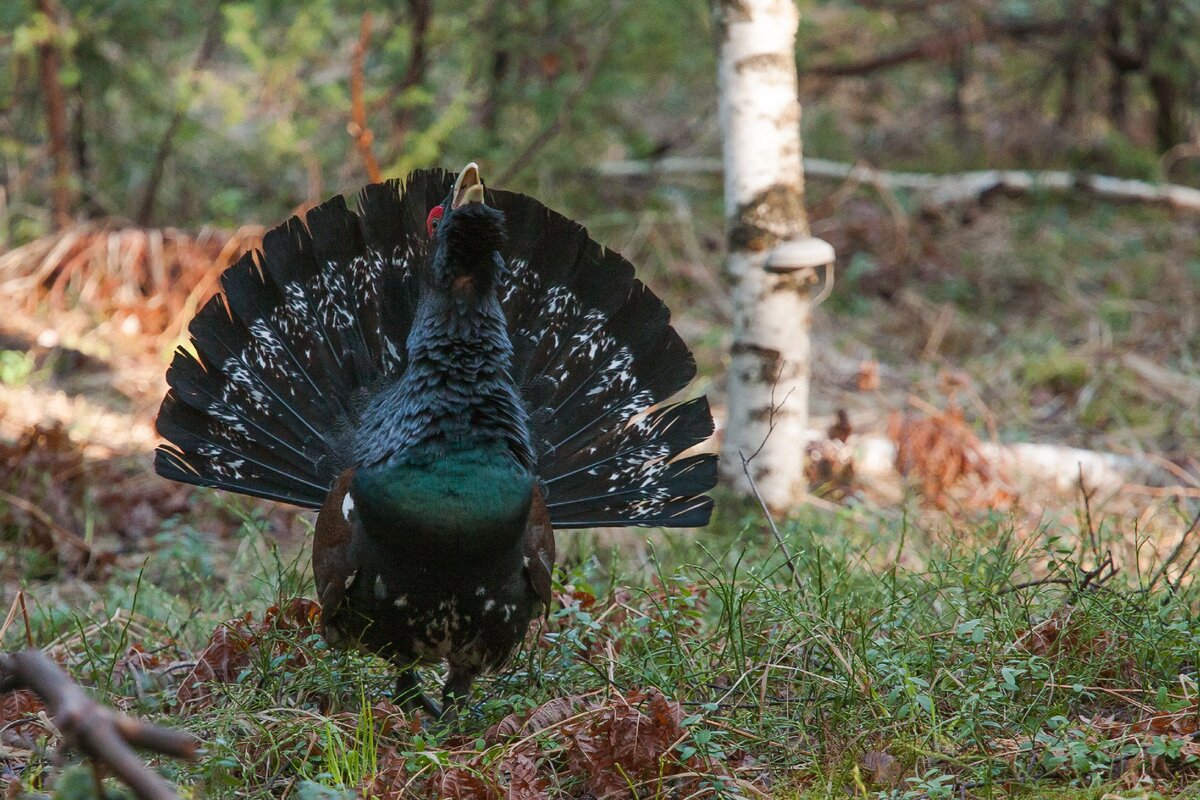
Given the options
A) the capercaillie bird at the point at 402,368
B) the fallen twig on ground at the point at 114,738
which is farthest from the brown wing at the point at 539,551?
the fallen twig on ground at the point at 114,738

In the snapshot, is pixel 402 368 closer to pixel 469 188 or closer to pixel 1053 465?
pixel 469 188

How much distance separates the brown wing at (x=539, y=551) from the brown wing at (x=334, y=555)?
48 cm

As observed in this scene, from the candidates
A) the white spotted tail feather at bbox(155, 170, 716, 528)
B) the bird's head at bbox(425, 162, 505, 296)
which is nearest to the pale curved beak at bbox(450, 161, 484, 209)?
the bird's head at bbox(425, 162, 505, 296)

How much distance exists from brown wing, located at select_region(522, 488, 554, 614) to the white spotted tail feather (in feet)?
1.41

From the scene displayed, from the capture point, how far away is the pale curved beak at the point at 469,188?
10.9 feet

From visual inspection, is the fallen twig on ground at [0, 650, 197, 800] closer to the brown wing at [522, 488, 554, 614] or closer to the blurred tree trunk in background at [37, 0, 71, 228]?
the brown wing at [522, 488, 554, 614]

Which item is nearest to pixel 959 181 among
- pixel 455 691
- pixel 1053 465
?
pixel 1053 465

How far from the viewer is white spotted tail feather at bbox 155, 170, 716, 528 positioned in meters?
3.97

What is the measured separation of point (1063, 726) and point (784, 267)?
258 cm

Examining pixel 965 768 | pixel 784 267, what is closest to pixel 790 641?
pixel 965 768

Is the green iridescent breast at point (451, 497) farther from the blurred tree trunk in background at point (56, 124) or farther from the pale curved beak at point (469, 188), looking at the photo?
the blurred tree trunk in background at point (56, 124)

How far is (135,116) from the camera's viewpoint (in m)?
9.17

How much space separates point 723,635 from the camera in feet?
11.6

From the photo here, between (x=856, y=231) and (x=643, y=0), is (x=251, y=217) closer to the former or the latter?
(x=643, y=0)
